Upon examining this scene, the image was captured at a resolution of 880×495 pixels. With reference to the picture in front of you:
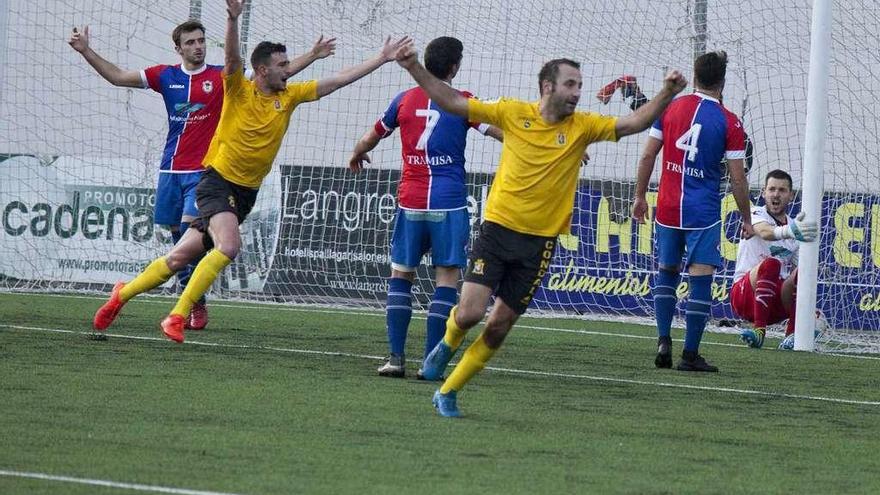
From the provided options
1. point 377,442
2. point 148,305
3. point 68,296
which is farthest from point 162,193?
point 377,442

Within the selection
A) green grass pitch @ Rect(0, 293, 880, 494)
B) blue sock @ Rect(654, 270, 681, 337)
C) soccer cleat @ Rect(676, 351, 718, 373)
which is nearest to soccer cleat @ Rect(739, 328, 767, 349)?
green grass pitch @ Rect(0, 293, 880, 494)

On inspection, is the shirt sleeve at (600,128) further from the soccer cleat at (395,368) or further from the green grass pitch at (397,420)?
the soccer cleat at (395,368)

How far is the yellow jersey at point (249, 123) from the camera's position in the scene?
975cm

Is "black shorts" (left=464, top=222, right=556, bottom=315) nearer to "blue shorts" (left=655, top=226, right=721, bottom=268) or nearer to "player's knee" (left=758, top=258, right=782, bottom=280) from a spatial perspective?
"blue shorts" (left=655, top=226, right=721, bottom=268)

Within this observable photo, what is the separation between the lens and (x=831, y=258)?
13945 mm

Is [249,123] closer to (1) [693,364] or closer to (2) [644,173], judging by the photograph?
(2) [644,173]

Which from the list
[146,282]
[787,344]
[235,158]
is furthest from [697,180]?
[146,282]

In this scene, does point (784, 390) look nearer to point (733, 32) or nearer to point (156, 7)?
point (733, 32)

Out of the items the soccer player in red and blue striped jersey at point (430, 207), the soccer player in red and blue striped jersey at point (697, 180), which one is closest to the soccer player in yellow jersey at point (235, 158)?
the soccer player in red and blue striped jersey at point (430, 207)

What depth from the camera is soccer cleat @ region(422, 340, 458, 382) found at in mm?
7617

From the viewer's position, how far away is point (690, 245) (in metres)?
10.1

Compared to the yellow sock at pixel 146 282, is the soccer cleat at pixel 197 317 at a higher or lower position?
lower

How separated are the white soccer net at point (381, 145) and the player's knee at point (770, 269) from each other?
86 cm

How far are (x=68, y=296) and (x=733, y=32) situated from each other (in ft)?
23.2
